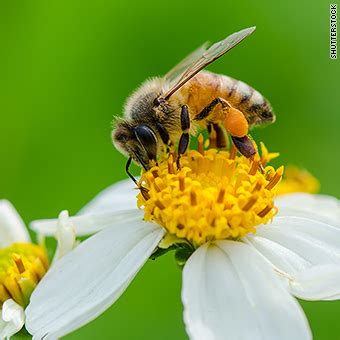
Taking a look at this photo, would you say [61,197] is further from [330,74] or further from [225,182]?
[225,182]

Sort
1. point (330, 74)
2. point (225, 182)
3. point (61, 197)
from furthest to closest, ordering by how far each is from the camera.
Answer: point (330, 74) < point (61, 197) < point (225, 182)

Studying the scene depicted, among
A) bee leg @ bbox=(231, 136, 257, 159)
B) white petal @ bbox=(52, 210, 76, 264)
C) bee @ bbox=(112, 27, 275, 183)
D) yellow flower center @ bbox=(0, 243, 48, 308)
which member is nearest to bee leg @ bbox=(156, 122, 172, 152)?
bee @ bbox=(112, 27, 275, 183)

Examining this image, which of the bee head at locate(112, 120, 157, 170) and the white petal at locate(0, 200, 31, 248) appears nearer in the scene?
the bee head at locate(112, 120, 157, 170)

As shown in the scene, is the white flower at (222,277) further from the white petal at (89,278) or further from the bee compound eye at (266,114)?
the bee compound eye at (266,114)

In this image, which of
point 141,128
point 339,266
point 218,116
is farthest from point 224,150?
point 339,266

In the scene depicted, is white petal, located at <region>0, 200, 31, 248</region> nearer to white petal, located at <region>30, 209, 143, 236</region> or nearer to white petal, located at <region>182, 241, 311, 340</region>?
white petal, located at <region>30, 209, 143, 236</region>

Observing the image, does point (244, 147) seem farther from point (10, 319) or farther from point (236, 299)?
point (10, 319)

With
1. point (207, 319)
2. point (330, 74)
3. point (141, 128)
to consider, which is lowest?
point (330, 74)
